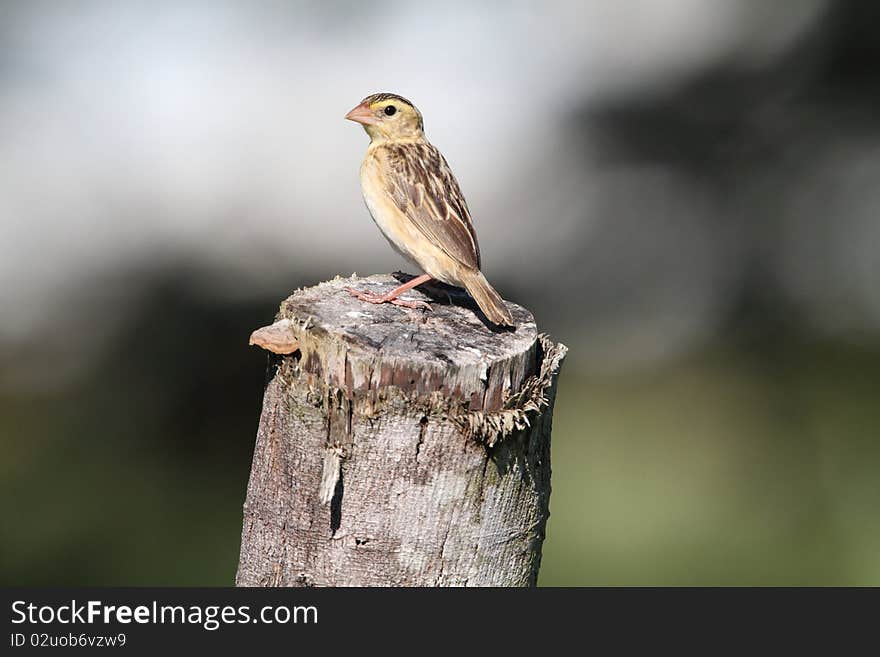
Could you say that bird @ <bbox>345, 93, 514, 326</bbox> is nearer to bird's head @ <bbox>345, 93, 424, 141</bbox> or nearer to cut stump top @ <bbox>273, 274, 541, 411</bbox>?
bird's head @ <bbox>345, 93, 424, 141</bbox>

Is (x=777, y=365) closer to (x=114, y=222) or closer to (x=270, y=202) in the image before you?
(x=270, y=202)

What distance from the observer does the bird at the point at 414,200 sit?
5047 mm

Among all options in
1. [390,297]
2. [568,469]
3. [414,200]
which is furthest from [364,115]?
[568,469]

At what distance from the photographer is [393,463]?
357cm

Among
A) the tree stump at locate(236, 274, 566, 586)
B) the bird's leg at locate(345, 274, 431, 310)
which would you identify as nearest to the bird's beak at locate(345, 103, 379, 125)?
the bird's leg at locate(345, 274, 431, 310)

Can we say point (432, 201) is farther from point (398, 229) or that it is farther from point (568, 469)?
point (568, 469)

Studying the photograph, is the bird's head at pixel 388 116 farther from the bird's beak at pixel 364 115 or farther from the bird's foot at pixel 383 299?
the bird's foot at pixel 383 299

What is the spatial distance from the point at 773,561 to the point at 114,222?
5.74 m

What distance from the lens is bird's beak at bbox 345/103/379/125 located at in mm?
5715

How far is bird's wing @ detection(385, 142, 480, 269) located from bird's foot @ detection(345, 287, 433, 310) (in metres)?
0.50

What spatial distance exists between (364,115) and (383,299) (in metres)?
1.58

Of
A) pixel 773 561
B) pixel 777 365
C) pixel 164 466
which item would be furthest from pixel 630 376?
pixel 164 466

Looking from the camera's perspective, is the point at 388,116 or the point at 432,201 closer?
the point at 432,201

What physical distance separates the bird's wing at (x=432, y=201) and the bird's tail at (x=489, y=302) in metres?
0.23
